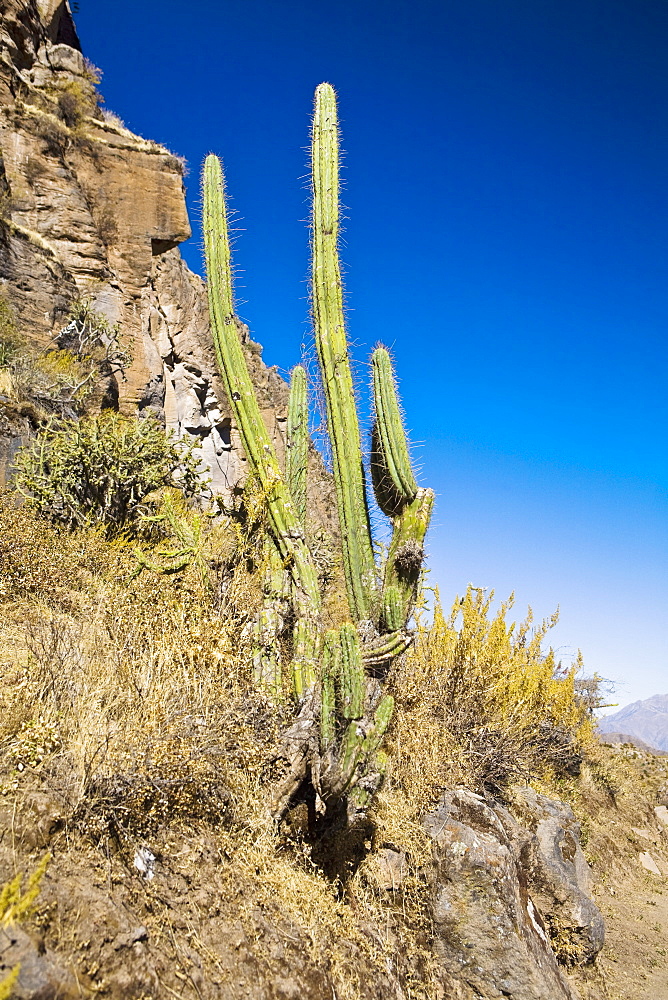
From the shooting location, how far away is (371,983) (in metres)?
2.94

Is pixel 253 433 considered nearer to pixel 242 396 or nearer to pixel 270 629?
pixel 242 396

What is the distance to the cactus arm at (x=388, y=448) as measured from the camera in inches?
162

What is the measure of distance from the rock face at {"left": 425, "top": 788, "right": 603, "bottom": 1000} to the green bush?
4.21m

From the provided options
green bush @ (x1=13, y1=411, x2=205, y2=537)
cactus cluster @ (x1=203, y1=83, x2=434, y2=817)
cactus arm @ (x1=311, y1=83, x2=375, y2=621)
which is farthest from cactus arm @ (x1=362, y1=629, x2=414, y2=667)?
green bush @ (x1=13, y1=411, x2=205, y2=537)

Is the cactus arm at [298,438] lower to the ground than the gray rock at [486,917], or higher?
higher

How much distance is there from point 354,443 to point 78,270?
849cm

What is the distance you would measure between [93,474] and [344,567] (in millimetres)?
3461

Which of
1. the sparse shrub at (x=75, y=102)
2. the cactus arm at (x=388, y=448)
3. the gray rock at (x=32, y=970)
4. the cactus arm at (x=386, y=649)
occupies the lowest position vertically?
the gray rock at (x=32, y=970)

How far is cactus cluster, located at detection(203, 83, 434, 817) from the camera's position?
3.57 metres

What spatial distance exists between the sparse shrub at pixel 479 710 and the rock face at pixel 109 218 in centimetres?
523

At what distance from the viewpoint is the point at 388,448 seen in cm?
412

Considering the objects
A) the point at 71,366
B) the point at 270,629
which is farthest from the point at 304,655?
the point at 71,366

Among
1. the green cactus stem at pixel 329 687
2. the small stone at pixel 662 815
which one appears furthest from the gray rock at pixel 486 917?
the small stone at pixel 662 815

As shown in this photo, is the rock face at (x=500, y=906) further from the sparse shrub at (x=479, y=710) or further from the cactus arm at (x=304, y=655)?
the cactus arm at (x=304, y=655)
